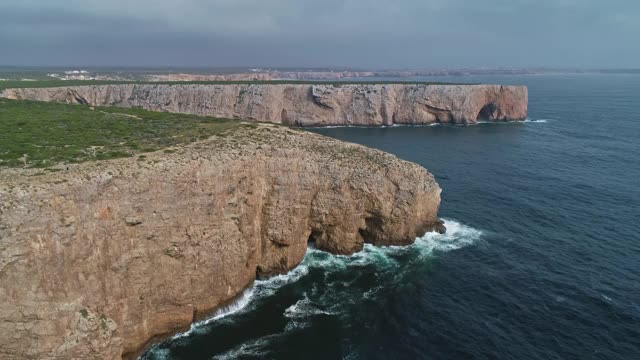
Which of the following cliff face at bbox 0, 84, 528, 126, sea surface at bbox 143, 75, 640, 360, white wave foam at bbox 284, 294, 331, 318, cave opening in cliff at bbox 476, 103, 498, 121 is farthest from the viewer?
cave opening in cliff at bbox 476, 103, 498, 121

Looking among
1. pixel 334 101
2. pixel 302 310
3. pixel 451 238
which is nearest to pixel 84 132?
pixel 302 310

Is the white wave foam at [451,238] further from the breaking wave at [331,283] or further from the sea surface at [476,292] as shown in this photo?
the sea surface at [476,292]

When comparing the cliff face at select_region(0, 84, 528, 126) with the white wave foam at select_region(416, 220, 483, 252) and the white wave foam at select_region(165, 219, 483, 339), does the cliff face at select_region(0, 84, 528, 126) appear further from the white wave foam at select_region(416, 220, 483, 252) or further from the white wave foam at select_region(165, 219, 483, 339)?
the white wave foam at select_region(416, 220, 483, 252)

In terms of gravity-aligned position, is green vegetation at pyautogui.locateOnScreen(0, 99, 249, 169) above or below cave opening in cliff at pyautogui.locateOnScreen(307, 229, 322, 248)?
above

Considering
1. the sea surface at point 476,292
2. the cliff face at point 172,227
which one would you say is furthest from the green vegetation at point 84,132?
the sea surface at point 476,292

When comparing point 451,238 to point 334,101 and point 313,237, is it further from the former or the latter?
point 334,101

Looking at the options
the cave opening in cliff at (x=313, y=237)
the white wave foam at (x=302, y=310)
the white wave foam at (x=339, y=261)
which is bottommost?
the white wave foam at (x=302, y=310)

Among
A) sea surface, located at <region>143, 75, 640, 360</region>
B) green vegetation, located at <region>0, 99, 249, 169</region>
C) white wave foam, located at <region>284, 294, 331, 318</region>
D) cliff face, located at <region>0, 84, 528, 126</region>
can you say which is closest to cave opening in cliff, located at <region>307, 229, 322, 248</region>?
sea surface, located at <region>143, 75, 640, 360</region>
